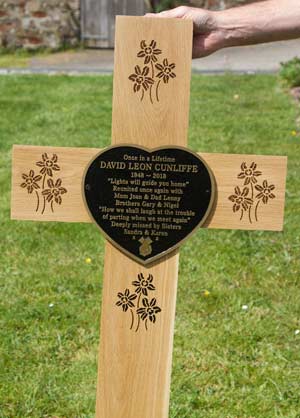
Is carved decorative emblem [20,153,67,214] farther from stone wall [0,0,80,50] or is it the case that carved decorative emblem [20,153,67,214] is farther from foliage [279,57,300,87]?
stone wall [0,0,80,50]

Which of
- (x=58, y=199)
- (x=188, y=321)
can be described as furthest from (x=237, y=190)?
(x=188, y=321)

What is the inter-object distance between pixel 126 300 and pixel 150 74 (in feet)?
2.16

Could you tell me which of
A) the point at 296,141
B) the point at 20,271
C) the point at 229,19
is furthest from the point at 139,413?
the point at 296,141

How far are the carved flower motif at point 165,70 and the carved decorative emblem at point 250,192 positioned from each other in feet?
1.10

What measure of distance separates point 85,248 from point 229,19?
2177 mm

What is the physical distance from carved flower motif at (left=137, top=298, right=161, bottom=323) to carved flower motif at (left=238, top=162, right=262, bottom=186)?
45cm

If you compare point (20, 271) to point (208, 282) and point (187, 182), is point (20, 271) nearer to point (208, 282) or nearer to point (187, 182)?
point (208, 282)

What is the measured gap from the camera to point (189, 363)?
9.84ft

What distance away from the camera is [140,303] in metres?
2.08

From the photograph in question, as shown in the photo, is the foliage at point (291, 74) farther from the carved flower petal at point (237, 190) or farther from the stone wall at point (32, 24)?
the carved flower petal at point (237, 190)

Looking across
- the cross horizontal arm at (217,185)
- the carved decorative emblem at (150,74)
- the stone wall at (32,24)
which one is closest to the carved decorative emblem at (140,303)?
the cross horizontal arm at (217,185)

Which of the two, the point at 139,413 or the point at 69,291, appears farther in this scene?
the point at 69,291

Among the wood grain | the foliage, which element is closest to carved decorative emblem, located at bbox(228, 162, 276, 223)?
the wood grain

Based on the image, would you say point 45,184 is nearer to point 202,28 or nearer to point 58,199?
point 58,199
